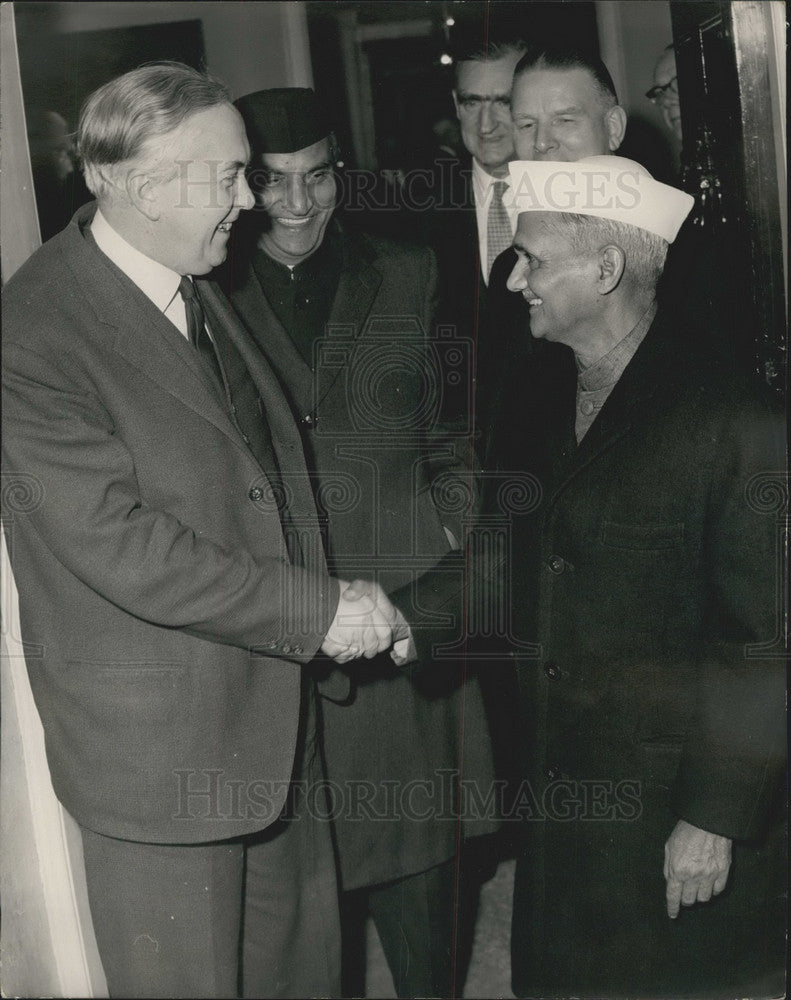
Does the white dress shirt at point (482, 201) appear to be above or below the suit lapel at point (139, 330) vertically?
above

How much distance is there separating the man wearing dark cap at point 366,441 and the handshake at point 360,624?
0.53 feet

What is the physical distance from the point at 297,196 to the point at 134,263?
553 mm

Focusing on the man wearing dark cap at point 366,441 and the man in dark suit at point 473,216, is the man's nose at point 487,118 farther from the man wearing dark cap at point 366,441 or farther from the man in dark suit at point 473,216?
the man wearing dark cap at point 366,441

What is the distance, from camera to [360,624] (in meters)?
2.07

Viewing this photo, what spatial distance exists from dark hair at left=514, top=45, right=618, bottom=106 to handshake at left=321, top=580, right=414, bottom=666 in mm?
1185

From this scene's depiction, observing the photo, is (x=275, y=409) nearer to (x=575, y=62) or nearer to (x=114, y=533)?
(x=114, y=533)

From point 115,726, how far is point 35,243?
3.15ft

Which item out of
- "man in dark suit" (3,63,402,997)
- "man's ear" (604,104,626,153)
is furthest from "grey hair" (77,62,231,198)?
"man's ear" (604,104,626,153)

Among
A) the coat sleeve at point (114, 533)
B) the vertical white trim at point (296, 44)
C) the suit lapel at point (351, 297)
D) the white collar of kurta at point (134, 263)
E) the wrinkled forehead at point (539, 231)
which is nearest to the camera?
the coat sleeve at point (114, 533)

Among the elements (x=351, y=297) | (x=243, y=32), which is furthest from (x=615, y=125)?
(x=243, y=32)

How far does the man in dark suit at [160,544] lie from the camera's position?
5.92ft

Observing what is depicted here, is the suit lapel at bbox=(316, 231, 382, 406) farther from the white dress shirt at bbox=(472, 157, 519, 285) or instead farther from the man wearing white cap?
the man wearing white cap

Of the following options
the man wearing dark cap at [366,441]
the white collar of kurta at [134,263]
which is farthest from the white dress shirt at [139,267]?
the man wearing dark cap at [366,441]

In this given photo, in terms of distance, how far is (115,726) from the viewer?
1.92 meters
